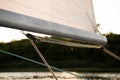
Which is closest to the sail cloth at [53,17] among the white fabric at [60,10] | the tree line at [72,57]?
the white fabric at [60,10]

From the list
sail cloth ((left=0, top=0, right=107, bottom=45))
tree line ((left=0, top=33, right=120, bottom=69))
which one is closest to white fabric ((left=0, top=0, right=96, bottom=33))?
sail cloth ((left=0, top=0, right=107, bottom=45))

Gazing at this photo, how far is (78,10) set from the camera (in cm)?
187

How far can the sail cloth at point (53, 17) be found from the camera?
1.21 meters

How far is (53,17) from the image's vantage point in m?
1.57

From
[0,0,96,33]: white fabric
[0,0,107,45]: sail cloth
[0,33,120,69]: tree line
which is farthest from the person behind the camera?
[0,33,120,69]: tree line

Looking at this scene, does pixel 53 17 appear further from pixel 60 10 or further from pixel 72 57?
pixel 72 57

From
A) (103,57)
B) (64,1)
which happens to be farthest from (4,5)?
(103,57)

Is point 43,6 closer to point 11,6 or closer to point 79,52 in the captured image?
point 11,6

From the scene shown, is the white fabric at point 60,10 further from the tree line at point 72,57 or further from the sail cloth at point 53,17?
the tree line at point 72,57

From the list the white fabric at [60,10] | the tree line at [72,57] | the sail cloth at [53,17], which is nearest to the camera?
the sail cloth at [53,17]

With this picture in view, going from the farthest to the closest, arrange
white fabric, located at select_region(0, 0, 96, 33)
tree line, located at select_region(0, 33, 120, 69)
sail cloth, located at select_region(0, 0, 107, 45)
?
tree line, located at select_region(0, 33, 120, 69), white fabric, located at select_region(0, 0, 96, 33), sail cloth, located at select_region(0, 0, 107, 45)

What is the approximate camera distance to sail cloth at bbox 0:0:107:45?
1213 millimetres

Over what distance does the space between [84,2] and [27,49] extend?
36.4 m

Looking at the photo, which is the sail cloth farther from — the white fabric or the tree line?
the tree line
